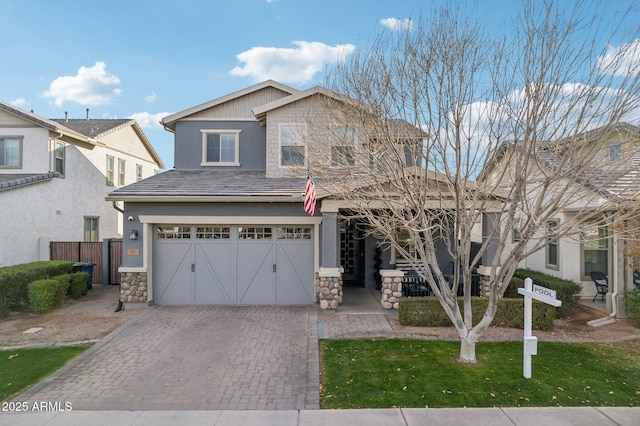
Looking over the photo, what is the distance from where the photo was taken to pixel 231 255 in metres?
11.0

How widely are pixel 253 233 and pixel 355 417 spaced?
691 cm

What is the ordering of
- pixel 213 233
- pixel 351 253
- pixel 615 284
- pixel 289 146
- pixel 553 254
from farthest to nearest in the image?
pixel 351 253
pixel 553 254
pixel 289 146
pixel 213 233
pixel 615 284

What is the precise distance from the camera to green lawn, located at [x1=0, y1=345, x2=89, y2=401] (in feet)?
19.3

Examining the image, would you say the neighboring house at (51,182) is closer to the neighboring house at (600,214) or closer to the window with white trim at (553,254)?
the neighboring house at (600,214)

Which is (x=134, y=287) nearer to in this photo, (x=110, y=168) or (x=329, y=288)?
(x=329, y=288)

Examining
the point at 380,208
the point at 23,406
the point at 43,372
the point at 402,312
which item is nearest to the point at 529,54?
the point at 380,208

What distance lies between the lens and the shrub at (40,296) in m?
10.1

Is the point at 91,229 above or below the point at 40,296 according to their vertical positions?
above

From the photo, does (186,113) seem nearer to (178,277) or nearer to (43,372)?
(178,277)

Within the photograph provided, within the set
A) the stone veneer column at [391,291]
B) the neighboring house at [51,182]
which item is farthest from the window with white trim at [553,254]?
the neighboring house at [51,182]

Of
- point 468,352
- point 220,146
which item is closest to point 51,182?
point 220,146

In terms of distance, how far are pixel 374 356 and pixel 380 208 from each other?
3374 millimetres

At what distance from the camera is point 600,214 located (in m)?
9.92

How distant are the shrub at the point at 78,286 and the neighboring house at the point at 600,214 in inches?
484
